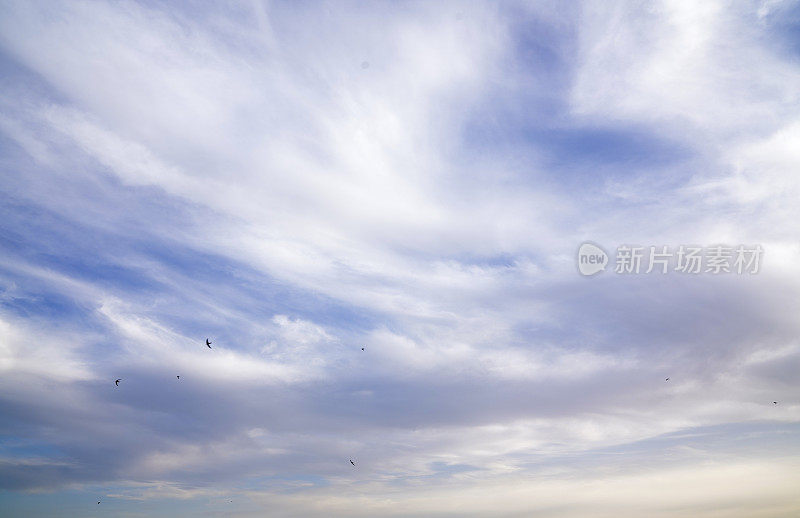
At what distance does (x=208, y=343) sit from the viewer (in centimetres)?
13150

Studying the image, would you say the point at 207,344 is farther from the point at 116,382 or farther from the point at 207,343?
the point at 116,382

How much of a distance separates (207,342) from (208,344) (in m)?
0.73

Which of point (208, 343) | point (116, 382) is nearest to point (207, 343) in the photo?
point (208, 343)

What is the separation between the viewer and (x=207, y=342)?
13138cm

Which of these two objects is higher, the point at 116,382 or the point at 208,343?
the point at 208,343

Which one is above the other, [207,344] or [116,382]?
[207,344]

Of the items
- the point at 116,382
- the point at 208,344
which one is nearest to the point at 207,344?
the point at 208,344

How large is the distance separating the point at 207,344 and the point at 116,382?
133 feet

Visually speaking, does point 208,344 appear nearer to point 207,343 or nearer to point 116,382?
point 207,343

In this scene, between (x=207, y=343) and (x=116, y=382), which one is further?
(x=116, y=382)

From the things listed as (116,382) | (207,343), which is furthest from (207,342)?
(116,382)

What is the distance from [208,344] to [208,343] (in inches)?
16.5

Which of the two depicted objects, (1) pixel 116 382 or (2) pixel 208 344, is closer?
(2) pixel 208 344

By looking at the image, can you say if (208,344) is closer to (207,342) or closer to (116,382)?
(207,342)
